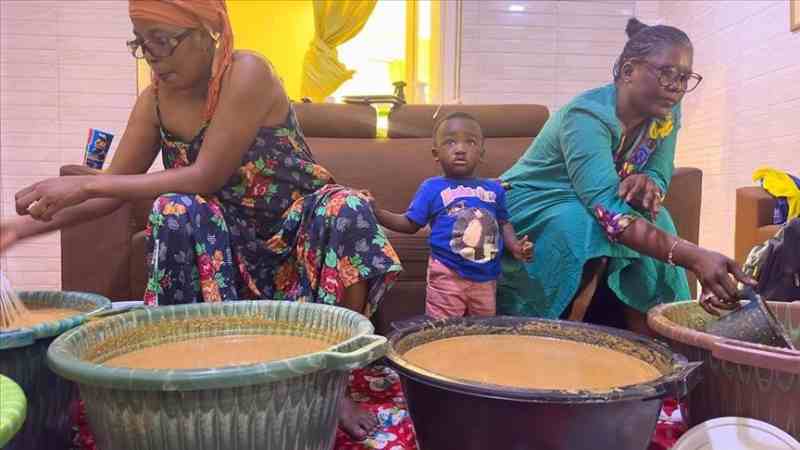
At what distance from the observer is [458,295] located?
1514 mm

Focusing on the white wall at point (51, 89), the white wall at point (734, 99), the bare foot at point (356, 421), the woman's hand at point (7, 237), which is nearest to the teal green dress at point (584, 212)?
the bare foot at point (356, 421)

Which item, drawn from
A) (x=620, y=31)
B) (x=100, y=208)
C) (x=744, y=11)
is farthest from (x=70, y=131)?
(x=744, y=11)

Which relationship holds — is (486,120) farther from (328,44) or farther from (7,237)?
(7,237)

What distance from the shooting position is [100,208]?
1329 millimetres

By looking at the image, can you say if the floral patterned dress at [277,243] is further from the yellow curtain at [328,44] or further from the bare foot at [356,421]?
the yellow curtain at [328,44]

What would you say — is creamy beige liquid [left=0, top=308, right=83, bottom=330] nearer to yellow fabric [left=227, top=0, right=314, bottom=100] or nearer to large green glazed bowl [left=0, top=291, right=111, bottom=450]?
large green glazed bowl [left=0, top=291, right=111, bottom=450]

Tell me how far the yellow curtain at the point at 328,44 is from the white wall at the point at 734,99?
1.91 metres

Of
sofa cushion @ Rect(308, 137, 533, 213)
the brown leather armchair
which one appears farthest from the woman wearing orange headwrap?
sofa cushion @ Rect(308, 137, 533, 213)

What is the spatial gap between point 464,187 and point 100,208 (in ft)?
2.88

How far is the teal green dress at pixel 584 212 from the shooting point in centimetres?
138

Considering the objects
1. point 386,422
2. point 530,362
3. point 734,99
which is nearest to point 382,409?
point 386,422

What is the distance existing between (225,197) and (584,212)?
2.75 feet

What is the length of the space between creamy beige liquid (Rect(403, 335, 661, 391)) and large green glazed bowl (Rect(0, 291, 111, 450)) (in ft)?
1.78

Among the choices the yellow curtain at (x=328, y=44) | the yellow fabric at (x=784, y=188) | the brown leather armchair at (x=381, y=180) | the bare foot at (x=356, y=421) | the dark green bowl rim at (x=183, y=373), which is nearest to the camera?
the dark green bowl rim at (x=183, y=373)
